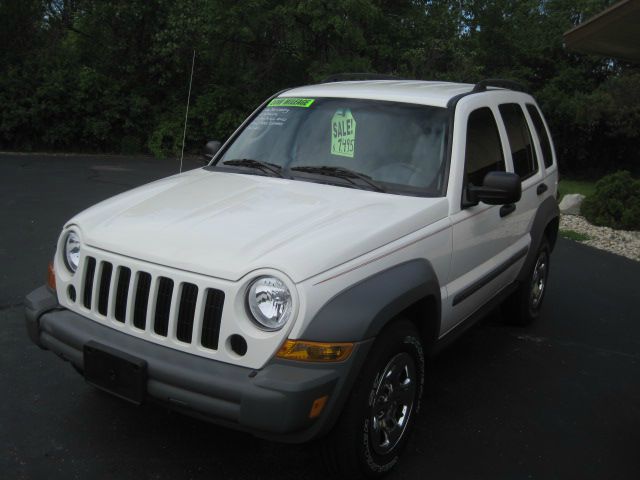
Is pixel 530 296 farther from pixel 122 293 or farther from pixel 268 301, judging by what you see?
pixel 122 293

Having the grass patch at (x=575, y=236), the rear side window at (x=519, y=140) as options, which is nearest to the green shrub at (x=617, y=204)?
the grass patch at (x=575, y=236)

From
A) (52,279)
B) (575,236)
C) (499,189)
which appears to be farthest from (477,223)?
(575,236)

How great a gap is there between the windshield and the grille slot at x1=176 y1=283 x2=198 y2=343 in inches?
50.7

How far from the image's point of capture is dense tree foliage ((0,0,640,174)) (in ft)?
54.5

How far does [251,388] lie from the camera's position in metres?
2.62

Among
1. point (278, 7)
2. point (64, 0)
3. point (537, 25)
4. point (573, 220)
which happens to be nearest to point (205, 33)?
point (278, 7)

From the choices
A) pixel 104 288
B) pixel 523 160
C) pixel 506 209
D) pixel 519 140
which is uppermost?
pixel 519 140

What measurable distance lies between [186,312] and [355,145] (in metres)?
1.66

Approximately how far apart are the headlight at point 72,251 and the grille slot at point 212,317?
89 cm

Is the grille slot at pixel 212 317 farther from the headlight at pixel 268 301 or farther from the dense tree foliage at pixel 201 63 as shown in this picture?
the dense tree foliage at pixel 201 63

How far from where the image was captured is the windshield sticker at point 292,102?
4439 millimetres

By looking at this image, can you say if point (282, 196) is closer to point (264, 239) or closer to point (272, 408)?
point (264, 239)

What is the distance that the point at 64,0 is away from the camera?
734 inches

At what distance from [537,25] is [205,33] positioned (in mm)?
13354
